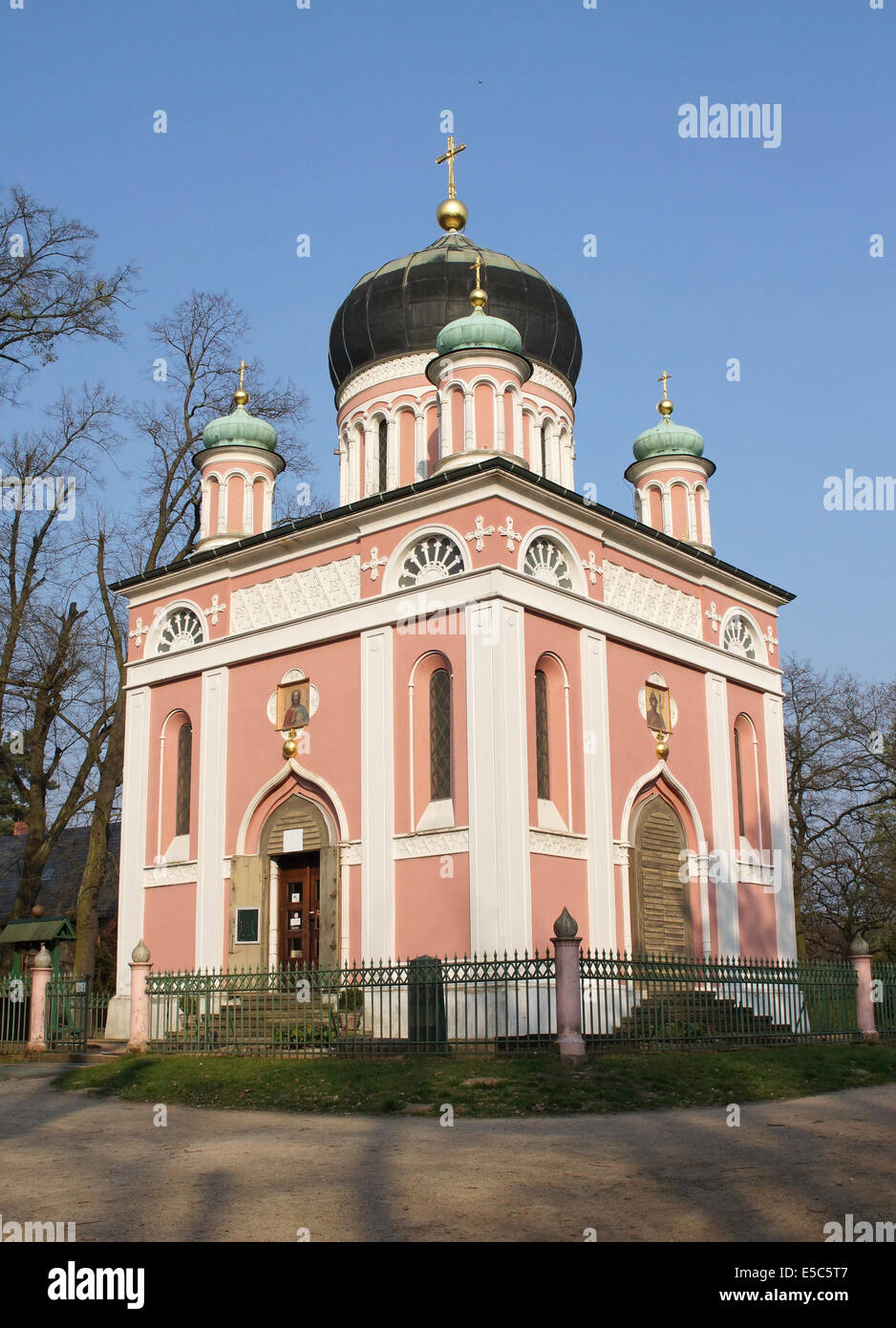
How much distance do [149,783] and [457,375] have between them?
8.35 metres

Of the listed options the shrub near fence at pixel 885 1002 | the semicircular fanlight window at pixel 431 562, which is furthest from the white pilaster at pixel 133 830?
the shrub near fence at pixel 885 1002

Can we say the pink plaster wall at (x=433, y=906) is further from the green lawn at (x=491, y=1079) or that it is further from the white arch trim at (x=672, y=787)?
the white arch trim at (x=672, y=787)

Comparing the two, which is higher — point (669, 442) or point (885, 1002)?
point (669, 442)

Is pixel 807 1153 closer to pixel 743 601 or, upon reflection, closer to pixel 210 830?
pixel 210 830

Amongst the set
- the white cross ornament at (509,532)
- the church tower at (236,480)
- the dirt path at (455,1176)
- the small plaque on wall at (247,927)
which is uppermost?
the church tower at (236,480)

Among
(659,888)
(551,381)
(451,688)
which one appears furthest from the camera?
(551,381)

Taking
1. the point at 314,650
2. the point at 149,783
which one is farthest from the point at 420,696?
the point at 149,783

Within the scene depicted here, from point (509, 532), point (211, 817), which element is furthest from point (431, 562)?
point (211, 817)

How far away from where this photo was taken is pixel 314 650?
774 inches

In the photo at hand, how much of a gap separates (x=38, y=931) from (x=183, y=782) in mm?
4081

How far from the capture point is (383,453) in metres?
23.3

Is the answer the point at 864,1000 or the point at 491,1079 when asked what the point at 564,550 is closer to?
the point at 864,1000

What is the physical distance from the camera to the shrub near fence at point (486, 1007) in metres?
14.7

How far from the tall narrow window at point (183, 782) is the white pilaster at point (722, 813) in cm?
846
